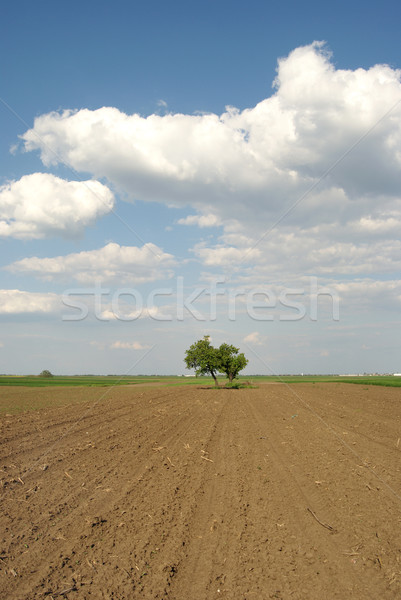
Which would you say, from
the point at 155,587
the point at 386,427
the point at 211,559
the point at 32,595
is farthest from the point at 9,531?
the point at 386,427

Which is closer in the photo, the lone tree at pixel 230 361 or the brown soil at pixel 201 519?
the brown soil at pixel 201 519

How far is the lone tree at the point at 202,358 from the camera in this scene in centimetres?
7138

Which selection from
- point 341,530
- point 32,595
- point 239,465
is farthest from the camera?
point 239,465

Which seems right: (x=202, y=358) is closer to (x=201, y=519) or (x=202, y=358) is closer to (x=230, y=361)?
(x=230, y=361)

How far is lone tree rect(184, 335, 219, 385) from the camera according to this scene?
2810 inches

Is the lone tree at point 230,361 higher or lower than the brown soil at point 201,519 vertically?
higher

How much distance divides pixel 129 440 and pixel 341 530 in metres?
9.75

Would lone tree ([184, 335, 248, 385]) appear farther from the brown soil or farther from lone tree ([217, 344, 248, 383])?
the brown soil

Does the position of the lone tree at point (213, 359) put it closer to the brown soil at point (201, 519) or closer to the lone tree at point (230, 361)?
the lone tree at point (230, 361)

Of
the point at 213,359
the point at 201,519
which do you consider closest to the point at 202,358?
the point at 213,359

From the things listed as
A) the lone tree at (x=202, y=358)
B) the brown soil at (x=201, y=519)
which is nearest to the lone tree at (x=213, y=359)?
the lone tree at (x=202, y=358)

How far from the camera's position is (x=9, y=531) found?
23.6 ft

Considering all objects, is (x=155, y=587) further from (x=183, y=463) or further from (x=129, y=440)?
(x=129, y=440)

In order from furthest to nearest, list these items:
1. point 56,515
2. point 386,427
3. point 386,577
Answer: point 386,427
point 56,515
point 386,577
